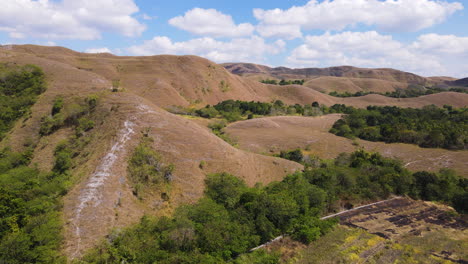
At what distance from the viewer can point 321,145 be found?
152 ft

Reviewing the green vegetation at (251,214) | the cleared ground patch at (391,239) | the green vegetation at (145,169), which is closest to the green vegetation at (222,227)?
the green vegetation at (251,214)

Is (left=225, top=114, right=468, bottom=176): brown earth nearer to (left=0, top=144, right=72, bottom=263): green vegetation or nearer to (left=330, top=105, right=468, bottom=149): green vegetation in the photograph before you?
(left=330, top=105, right=468, bottom=149): green vegetation

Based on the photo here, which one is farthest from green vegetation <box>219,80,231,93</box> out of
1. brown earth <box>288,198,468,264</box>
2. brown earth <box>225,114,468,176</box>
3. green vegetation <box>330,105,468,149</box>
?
brown earth <box>288,198,468,264</box>

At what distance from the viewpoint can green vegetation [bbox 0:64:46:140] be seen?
32.6 metres

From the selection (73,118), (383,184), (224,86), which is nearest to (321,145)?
(383,184)

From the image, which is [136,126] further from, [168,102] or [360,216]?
[168,102]

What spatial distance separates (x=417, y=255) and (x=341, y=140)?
32.9 metres

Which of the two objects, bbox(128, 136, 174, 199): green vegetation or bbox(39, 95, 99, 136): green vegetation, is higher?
bbox(39, 95, 99, 136): green vegetation

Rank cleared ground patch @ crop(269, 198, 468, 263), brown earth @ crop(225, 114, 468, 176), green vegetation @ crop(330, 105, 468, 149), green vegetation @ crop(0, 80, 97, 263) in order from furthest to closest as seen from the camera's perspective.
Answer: green vegetation @ crop(330, 105, 468, 149) < brown earth @ crop(225, 114, 468, 176) < cleared ground patch @ crop(269, 198, 468, 263) < green vegetation @ crop(0, 80, 97, 263)

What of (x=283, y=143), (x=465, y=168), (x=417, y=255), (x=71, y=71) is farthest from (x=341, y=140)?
(x=71, y=71)

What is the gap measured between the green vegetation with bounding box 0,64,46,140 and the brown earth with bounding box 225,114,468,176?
30.0 meters

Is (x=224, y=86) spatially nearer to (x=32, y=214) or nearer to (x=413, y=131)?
(x=413, y=131)

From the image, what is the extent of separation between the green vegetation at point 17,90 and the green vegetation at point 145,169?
19042 millimetres

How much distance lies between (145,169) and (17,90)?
1194 inches
